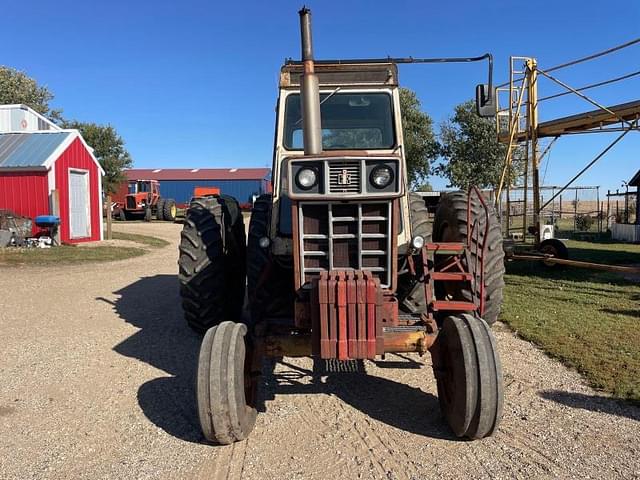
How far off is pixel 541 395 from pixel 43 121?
1014 inches

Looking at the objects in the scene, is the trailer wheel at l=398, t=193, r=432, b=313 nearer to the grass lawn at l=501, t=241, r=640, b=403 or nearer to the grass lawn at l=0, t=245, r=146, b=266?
the grass lawn at l=501, t=241, r=640, b=403

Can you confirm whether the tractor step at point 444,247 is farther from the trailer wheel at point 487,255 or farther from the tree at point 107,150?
the tree at point 107,150

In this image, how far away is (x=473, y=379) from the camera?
12.0 feet

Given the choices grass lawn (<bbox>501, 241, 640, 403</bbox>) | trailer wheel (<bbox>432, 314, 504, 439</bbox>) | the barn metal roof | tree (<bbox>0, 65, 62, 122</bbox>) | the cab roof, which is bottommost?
grass lawn (<bbox>501, 241, 640, 403</bbox>)

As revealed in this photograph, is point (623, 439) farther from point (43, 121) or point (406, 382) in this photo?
point (43, 121)

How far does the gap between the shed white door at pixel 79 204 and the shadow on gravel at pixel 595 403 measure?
17.5 m

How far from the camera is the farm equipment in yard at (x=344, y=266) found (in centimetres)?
371

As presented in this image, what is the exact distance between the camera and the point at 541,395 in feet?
15.7

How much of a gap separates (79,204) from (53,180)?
1789 millimetres

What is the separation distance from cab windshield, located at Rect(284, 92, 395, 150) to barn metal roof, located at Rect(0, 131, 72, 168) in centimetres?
1464

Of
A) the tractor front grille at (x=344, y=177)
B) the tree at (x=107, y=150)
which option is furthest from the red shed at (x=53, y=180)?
the tree at (x=107, y=150)

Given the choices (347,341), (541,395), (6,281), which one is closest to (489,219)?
(541,395)

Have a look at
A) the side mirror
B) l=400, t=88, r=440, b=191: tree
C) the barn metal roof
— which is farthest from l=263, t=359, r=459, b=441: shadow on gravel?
l=400, t=88, r=440, b=191: tree

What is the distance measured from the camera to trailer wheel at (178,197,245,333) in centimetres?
594
